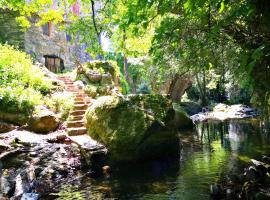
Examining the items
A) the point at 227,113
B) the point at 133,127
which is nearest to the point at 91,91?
the point at 133,127

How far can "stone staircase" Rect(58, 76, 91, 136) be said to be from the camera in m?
12.8

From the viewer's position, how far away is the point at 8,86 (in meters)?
14.0

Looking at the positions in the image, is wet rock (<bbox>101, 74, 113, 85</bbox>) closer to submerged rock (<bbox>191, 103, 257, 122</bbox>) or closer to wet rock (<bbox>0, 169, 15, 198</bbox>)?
submerged rock (<bbox>191, 103, 257, 122</bbox>)

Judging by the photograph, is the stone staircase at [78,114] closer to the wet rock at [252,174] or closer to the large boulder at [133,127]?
the large boulder at [133,127]

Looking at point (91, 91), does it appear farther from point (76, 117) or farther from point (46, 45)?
point (46, 45)

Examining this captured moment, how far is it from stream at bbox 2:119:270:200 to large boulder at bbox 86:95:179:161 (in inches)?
19.1

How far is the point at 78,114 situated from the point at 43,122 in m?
1.97

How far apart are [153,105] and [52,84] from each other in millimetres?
7629

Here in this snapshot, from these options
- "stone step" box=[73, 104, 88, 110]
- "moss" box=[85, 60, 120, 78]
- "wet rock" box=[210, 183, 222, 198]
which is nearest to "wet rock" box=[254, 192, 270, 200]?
"wet rock" box=[210, 183, 222, 198]

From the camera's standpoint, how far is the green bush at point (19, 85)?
1303cm

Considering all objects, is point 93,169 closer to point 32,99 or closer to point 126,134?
point 126,134

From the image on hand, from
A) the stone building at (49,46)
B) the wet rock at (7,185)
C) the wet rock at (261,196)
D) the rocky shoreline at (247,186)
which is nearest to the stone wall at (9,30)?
the stone building at (49,46)

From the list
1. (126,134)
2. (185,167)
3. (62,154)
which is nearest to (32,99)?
(62,154)

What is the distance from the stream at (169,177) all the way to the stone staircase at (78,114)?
2.68 metres
